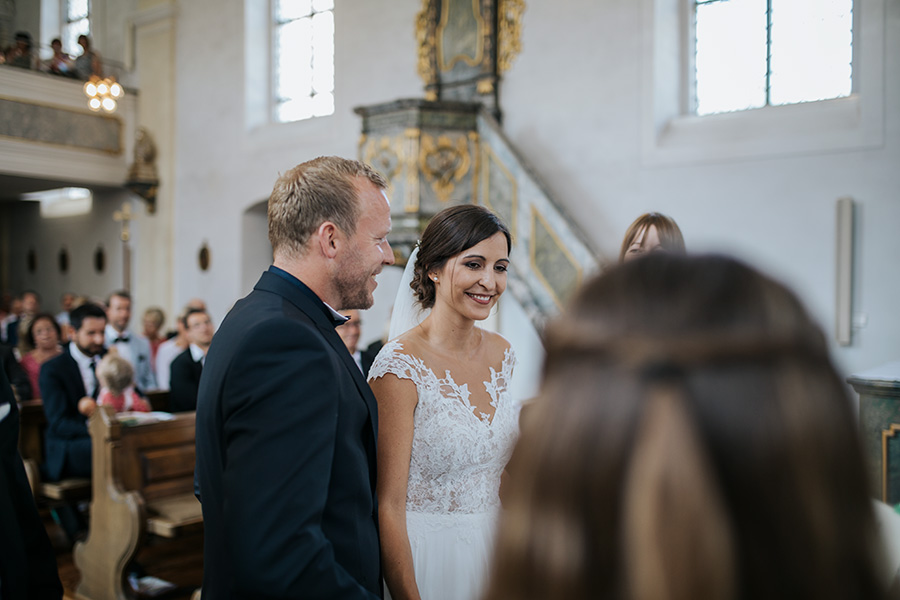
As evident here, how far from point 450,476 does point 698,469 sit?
1.75m

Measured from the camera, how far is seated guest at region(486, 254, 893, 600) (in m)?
0.59

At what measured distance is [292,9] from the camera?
1136cm

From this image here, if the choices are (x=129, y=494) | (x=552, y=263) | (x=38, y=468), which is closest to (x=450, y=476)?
(x=129, y=494)

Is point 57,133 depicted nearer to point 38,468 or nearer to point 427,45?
point 427,45

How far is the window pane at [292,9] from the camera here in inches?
440

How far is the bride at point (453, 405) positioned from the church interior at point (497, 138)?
1688 millimetres

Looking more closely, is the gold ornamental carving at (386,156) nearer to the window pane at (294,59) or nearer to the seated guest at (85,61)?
the window pane at (294,59)

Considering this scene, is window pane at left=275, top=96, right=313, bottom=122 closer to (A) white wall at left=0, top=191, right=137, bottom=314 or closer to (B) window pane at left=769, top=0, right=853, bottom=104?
(A) white wall at left=0, top=191, right=137, bottom=314

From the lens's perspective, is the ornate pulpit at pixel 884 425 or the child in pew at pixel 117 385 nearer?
the ornate pulpit at pixel 884 425

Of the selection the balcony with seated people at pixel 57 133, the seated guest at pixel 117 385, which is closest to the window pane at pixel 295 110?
the balcony with seated people at pixel 57 133

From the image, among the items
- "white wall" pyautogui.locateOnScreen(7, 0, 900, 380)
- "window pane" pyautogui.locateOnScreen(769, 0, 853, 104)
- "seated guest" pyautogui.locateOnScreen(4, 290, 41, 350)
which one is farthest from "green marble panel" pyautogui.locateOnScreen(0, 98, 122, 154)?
"window pane" pyautogui.locateOnScreen(769, 0, 853, 104)

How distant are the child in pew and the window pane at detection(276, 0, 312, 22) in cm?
726

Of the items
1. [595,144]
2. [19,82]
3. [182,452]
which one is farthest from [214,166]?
[182,452]

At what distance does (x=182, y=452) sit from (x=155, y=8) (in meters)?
9.90
